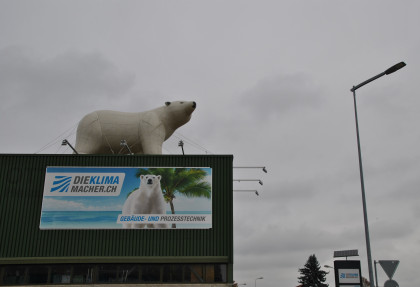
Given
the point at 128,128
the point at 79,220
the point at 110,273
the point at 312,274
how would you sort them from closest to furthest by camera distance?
1. the point at 110,273
2. the point at 79,220
3. the point at 128,128
4. the point at 312,274

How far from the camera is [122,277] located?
24.8 m

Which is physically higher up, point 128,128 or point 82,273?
point 128,128

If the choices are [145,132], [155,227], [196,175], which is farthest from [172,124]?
[155,227]

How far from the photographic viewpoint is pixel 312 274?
77.1 m

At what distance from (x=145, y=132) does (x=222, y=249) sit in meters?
8.97

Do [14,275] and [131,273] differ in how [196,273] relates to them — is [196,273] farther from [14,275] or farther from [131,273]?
[14,275]

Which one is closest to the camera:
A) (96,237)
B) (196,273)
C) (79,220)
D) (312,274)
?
(196,273)

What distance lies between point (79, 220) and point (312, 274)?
59500mm

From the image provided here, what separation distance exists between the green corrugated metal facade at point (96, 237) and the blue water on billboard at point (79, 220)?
0.28m

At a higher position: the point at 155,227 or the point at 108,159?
the point at 108,159

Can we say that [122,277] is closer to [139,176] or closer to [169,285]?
[169,285]

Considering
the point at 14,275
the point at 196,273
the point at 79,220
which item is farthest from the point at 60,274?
the point at 196,273

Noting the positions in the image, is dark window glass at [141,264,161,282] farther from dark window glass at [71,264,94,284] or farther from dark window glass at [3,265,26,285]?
dark window glass at [3,265,26,285]

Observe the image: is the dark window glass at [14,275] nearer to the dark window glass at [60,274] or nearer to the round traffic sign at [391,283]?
the dark window glass at [60,274]
